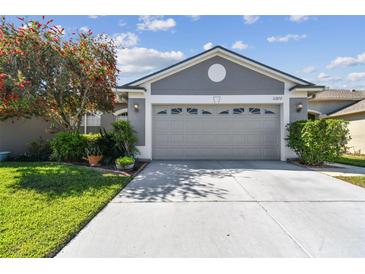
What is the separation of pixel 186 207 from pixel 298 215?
A: 194 cm

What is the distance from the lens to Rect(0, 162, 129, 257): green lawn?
8.99 feet

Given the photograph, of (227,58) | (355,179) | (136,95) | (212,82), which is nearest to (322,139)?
(355,179)

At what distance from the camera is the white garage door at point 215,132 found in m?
9.59

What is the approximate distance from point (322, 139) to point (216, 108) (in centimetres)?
426

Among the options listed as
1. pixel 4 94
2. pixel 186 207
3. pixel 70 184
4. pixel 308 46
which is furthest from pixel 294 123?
pixel 4 94

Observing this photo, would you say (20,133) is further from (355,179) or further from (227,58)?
(355,179)

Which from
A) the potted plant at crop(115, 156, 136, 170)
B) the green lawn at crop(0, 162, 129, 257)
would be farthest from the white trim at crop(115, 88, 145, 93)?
the green lawn at crop(0, 162, 129, 257)

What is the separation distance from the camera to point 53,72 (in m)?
8.02

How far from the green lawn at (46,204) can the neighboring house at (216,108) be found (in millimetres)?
3750

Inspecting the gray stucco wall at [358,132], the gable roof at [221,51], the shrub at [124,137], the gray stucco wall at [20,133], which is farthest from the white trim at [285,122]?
the gray stucco wall at [20,133]

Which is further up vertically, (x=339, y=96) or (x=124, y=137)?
(x=339, y=96)

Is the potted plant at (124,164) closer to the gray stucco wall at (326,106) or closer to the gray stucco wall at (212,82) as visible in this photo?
the gray stucco wall at (212,82)
